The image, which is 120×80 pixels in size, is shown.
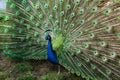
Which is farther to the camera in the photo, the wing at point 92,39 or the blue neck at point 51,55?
the blue neck at point 51,55

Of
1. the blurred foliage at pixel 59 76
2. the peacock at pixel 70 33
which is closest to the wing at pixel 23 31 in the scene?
the peacock at pixel 70 33

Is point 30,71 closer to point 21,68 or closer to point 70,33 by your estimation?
point 21,68

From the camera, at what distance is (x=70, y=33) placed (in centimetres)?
515

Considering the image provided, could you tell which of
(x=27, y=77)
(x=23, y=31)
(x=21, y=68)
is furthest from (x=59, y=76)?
(x=23, y=31)

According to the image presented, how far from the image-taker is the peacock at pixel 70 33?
4.92 metres

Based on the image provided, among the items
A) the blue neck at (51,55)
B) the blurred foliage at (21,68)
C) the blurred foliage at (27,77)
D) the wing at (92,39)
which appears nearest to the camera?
the wing at (92,39)

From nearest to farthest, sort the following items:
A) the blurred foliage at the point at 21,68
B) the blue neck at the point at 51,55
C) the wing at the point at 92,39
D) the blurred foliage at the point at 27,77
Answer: the wing at the point at 92,39 → the blue neck at the point at 51,55 → the blurred foliage at the point at 27,77 → the blurred foliage at the point at 21,68

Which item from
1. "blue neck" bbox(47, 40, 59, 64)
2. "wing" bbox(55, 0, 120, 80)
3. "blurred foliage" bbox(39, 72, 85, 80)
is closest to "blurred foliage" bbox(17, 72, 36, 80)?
"blurred foliage" bbox(39, 72, 85, 80)

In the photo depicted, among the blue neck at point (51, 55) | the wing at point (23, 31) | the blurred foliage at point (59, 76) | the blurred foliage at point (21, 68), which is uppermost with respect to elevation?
the wing at point (23, 31)

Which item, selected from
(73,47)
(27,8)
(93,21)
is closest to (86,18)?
(93,21)

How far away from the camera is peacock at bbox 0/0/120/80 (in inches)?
194

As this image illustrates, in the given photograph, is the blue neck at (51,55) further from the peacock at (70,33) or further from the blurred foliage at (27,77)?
the blurred foliage at (27,77)

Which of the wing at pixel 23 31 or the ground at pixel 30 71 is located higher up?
Result: the wing at pixel 23 31

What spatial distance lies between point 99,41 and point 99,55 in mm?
211
